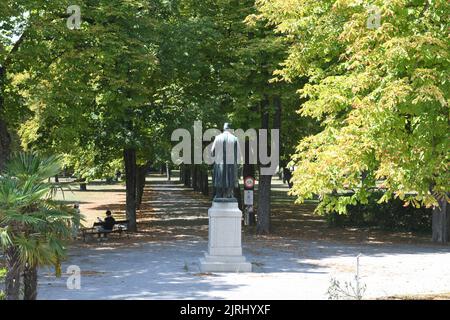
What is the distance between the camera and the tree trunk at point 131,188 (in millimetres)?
30500

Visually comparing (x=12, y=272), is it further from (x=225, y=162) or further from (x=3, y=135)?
(x=3, y=135)

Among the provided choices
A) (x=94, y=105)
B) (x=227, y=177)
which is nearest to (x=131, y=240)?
(x=94, y=105)

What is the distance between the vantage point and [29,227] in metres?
10.1

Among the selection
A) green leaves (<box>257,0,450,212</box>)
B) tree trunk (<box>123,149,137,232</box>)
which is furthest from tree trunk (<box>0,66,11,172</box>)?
green leaves (<box>257,0,450,212</box>)

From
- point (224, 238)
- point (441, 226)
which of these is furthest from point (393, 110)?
point (441, 226)

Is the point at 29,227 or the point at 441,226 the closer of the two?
the point at 29,227

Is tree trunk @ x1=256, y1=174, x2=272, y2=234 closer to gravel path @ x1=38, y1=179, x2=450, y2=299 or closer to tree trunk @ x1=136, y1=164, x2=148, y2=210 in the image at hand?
gravel path @ x1=38, y1=179, x2=450, y2=299

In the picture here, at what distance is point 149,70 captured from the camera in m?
27.5

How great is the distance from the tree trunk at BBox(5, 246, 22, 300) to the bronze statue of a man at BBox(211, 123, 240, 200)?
1005 cm

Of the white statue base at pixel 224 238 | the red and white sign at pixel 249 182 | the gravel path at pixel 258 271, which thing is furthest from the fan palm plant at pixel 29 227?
the red and white sign at pixel 249 182

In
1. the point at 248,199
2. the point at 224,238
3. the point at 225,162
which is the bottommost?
the point at 224,238

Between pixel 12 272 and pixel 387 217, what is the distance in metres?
24.7
